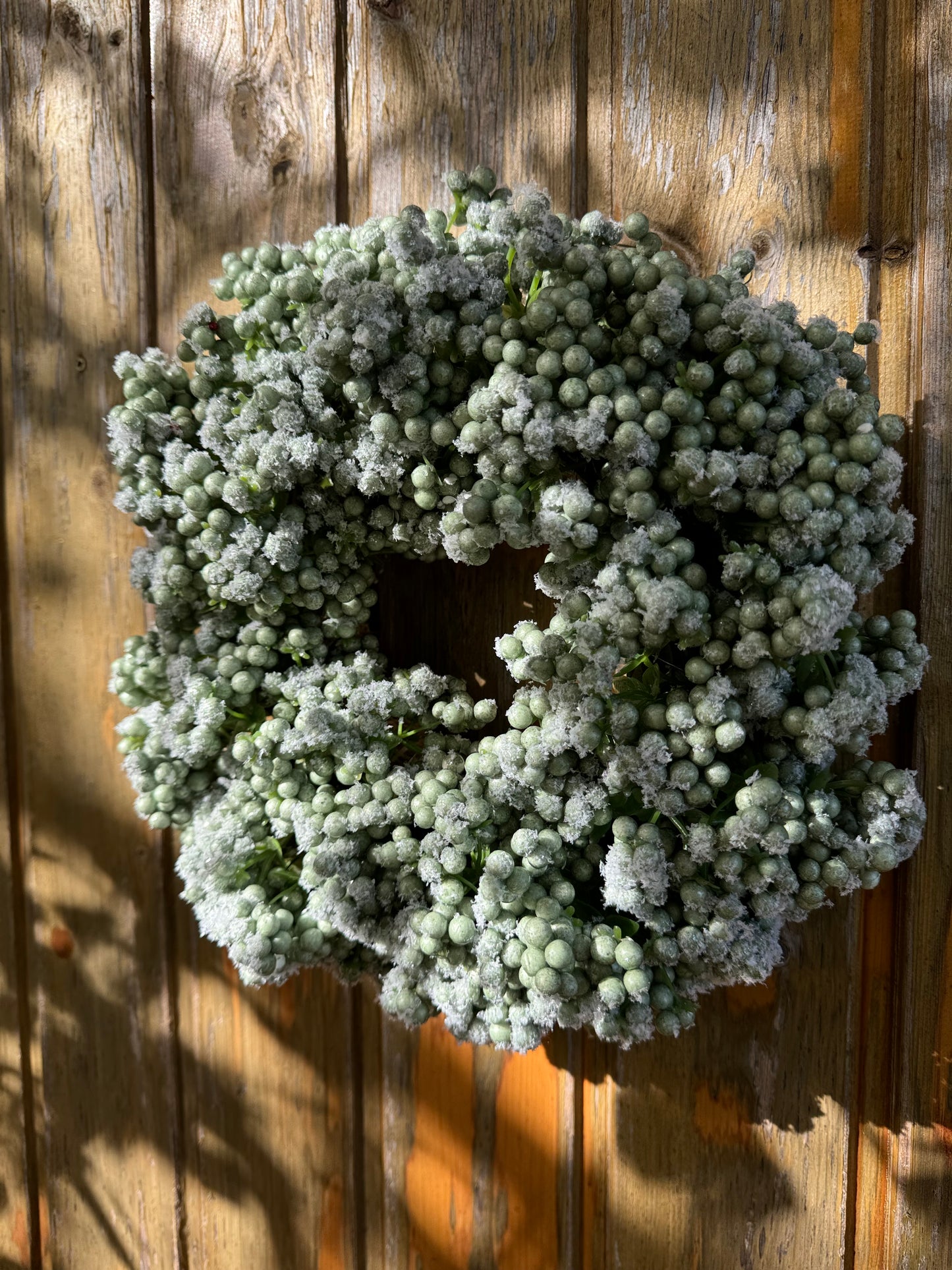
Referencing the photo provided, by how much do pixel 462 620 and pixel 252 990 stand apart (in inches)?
22.8

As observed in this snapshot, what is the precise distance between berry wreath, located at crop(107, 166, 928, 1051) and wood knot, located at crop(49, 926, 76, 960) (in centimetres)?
44

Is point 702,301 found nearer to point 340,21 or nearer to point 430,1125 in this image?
point 340,21

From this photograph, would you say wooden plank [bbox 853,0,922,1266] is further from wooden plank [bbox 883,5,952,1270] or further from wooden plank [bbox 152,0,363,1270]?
wooden plank [bbox 152,0,363,1270]

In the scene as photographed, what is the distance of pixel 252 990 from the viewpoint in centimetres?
108

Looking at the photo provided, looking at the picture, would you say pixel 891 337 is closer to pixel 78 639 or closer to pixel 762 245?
pixel 762 245

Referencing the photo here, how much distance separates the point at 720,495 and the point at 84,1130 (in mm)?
1192

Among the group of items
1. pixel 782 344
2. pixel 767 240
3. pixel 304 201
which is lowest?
pixel 782 344

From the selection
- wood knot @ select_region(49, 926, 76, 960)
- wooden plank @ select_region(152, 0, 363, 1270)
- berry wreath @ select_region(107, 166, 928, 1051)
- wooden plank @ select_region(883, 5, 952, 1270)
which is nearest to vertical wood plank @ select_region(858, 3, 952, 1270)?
wooden plank @ select_region(883, 5, 952, 1270)

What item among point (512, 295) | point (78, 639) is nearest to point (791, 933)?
point (512, 295)

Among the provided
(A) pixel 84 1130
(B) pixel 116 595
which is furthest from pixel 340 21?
(A) pixel 84 1130

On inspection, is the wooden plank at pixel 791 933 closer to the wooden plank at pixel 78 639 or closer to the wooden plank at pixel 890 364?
the wooden plank at pixel 890 364

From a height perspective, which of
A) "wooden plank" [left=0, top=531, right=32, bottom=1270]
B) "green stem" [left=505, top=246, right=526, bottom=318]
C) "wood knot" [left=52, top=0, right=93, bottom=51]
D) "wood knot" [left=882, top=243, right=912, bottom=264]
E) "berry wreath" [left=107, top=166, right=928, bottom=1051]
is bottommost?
"wooden plank" [left=0, top=531, right=32, bottom=1270]

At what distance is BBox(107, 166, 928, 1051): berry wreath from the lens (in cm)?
63

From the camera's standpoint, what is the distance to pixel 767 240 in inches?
32.9
